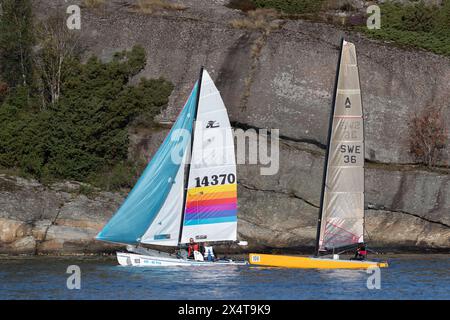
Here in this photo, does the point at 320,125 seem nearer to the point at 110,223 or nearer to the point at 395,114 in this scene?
the point at 395,114

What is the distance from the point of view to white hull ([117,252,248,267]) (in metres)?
48.2

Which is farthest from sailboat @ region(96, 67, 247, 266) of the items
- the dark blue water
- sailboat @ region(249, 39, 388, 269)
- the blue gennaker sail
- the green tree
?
the green tree

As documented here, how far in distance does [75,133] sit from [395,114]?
56.2 ft

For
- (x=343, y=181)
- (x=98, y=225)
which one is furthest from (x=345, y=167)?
(x=98, y=225)

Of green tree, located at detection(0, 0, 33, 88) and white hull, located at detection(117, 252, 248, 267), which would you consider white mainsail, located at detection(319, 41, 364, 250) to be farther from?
green tree, located at detection(0, 0, 33, 88)

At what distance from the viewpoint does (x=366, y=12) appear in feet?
225

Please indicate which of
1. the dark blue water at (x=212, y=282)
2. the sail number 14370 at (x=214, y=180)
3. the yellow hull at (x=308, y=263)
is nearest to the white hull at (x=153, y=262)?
the dark blue water at (x=212, y=282)

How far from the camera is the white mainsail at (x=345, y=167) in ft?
152

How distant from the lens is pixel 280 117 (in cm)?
5884

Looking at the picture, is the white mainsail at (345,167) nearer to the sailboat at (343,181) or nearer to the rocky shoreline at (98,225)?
the sailboat at (343,181)

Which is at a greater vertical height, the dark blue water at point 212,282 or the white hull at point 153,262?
the white hull at point 153,262

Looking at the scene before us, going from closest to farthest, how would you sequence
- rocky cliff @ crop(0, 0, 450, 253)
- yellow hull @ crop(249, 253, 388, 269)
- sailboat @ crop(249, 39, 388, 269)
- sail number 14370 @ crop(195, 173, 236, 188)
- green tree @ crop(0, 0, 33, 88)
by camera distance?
1. sailboat @ crop(249, 39, 388, 269)
2. yellow hull @ crop(249, 253, 388, 269)
3. sail number 14370 @ crop(195, 173, 236, 188)
4. rocky cliff @ crop(0, 0, 450, 253)
5. green tree @ crop(0, 0, 33, 88)
